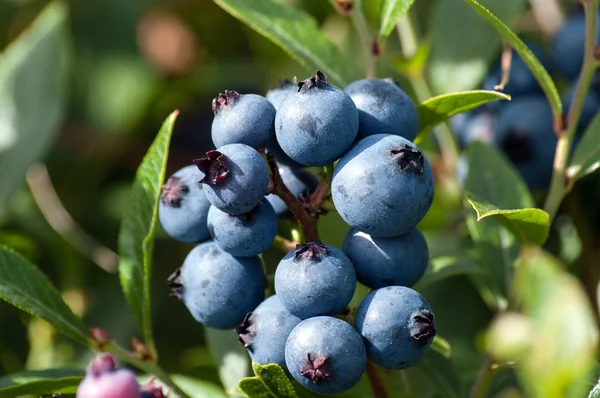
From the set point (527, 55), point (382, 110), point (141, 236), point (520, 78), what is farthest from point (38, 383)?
point (520, 78)

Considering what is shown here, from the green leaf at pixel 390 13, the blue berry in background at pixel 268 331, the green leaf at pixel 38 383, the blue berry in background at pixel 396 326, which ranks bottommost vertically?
the green leaf at pixel 38 383

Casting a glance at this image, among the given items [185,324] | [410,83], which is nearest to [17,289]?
[185,324]

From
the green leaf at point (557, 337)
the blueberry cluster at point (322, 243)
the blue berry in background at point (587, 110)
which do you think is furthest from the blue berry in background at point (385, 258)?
the blue berry in background at point (587, 110)

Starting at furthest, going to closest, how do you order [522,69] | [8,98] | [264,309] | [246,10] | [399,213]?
[8,98] → [522,69] → [246,10] → [264,309] → [399,213]

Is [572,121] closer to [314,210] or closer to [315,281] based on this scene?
[314,210]

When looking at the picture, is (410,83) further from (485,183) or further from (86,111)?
(86,111)

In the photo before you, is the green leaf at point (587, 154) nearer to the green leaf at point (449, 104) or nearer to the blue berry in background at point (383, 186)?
the green leaf at point (449, 104)

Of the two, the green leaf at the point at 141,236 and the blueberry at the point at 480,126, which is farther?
the blueberry at the point at 480,126

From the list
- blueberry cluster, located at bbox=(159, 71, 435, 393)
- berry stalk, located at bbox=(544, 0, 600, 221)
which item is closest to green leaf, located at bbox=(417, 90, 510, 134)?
blueberry cluster, located at bbox=(159, 71, 435, 393)
